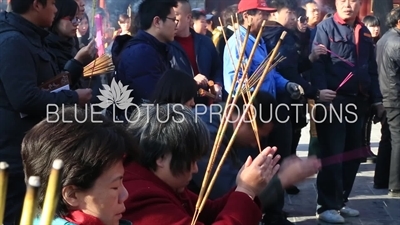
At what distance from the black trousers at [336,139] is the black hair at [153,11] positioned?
1.62m

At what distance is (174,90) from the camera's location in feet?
10.4

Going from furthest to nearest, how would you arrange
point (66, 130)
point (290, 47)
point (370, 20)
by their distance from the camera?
1. point (370, 20)
2. point (290, 47)
3. point (66, 130)

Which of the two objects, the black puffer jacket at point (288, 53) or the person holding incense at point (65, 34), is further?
the black puffer jacket at point (288, 53)

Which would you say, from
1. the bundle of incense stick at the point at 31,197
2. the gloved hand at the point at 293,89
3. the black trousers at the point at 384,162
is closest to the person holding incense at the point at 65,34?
the gloved hand at the point at 293,89

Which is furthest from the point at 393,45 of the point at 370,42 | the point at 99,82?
the point at 99,82

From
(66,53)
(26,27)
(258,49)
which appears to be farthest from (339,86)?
(26,27)

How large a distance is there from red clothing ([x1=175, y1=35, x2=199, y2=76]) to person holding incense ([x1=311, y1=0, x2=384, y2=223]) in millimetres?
992

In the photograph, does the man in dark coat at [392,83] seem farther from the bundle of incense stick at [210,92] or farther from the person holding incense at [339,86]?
the bundle of incense stick at [210,92]

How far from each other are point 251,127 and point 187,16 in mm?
1975

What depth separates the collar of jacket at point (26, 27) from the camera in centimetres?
317

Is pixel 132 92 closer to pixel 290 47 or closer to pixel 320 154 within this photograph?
pixel 290 47

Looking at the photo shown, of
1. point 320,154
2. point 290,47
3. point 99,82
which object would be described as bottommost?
point 320,154

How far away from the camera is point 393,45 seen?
19.4ft

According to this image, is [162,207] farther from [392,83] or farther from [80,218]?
[392,83]
